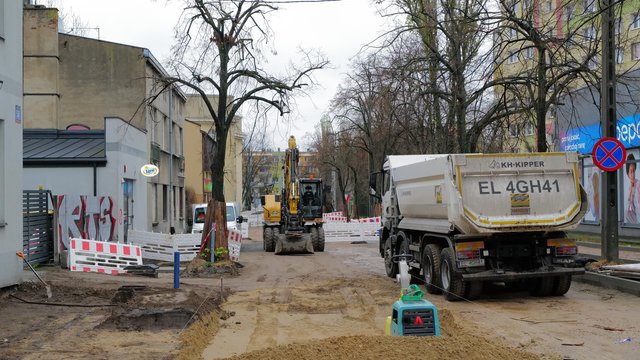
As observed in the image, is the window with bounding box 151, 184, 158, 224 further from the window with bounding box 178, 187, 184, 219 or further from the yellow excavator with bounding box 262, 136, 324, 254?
the window with bounding box 178, 187, 184, 219

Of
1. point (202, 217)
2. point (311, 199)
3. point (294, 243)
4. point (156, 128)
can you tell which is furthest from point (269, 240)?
point (156, 128)

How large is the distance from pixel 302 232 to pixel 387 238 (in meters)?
9.36

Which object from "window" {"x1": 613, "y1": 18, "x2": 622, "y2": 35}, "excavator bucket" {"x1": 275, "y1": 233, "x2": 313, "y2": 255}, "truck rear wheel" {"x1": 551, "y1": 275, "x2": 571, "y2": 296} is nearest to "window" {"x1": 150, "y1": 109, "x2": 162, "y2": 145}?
"excavator bucket" {"x1": 275, "y1": 233, "x2": 313, "y2": 255}

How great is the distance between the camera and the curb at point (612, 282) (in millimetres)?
11547

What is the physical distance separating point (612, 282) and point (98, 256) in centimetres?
1273

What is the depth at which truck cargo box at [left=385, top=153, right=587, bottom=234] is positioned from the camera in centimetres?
1105

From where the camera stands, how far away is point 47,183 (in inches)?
815

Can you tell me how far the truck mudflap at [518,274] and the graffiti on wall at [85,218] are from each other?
40.0 ft

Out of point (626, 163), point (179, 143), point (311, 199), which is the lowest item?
point (311, 199)

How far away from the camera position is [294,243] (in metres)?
25.5

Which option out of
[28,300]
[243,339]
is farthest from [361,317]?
[28,300]

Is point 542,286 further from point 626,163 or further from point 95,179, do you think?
point 626,163

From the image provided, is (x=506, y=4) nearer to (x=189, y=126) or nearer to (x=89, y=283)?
(x=89, y=283)

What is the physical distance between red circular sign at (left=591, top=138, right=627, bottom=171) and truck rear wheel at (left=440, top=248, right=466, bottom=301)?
4.46 metres
